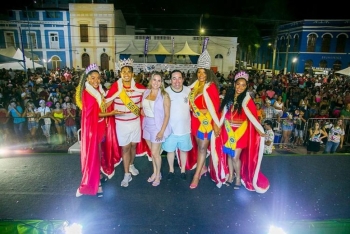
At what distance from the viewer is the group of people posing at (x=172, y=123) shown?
3.67 meters

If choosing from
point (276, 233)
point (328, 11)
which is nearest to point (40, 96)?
point (276, 233)

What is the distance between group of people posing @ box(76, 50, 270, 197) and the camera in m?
3.67

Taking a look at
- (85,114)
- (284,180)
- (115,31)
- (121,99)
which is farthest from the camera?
(115,31)

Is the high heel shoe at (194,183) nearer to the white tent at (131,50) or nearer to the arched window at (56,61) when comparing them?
the white tent at (131,50)

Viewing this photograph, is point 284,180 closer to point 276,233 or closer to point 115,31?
point 276,233

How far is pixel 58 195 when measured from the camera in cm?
386

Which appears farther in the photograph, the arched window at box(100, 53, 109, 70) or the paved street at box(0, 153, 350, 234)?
the arched window at box(100, 53, 109, 70)

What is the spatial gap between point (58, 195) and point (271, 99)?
25.3ft

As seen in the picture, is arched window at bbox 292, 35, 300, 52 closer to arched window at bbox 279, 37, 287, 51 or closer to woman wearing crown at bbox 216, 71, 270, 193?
arched window at bbox 279, 37, 287, 51

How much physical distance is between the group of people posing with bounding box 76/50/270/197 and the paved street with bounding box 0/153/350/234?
198 mm

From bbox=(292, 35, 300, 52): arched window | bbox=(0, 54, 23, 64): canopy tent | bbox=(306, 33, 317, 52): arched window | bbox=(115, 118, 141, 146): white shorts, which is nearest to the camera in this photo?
bbox=(115, 118, 141, 146): white shorts

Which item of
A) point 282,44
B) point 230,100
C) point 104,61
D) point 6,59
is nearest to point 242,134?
point 230,100

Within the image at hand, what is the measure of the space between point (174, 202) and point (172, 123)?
3.51ft

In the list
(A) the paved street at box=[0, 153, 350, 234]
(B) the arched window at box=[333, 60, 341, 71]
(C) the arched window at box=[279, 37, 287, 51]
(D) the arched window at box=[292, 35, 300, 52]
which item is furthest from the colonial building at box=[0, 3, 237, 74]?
(A) the paved street at box=[0, 153, 350, 234]
